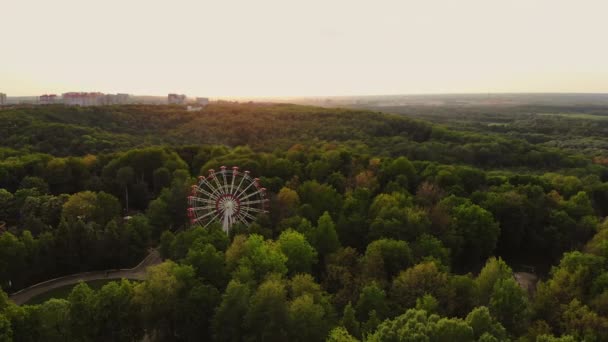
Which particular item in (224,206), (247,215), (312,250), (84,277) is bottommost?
(84,277)

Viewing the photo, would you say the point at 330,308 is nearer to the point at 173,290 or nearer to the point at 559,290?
the point at 173,290

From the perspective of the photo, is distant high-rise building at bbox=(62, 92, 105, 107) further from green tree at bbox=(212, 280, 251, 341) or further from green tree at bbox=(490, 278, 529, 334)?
green tree at bbox=(490, 278, 529, 334)

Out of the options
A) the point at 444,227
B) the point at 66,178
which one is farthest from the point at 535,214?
the point at 66,178

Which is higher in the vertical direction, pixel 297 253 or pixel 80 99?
pixel 80 99

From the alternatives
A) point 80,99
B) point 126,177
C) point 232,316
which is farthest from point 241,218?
point 80,99

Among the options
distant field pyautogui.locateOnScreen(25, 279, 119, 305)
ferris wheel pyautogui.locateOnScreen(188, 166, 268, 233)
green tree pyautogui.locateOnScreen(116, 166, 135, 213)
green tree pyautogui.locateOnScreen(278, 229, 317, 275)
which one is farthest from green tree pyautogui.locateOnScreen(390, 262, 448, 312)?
green tree pyautogui.locateOnScreen(116, 166, 135, 213)

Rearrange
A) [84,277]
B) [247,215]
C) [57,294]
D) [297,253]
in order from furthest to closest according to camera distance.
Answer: [247,215] < [84,277] < [57,294] < [297,253]

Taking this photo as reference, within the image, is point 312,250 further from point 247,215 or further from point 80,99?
point 80,99
